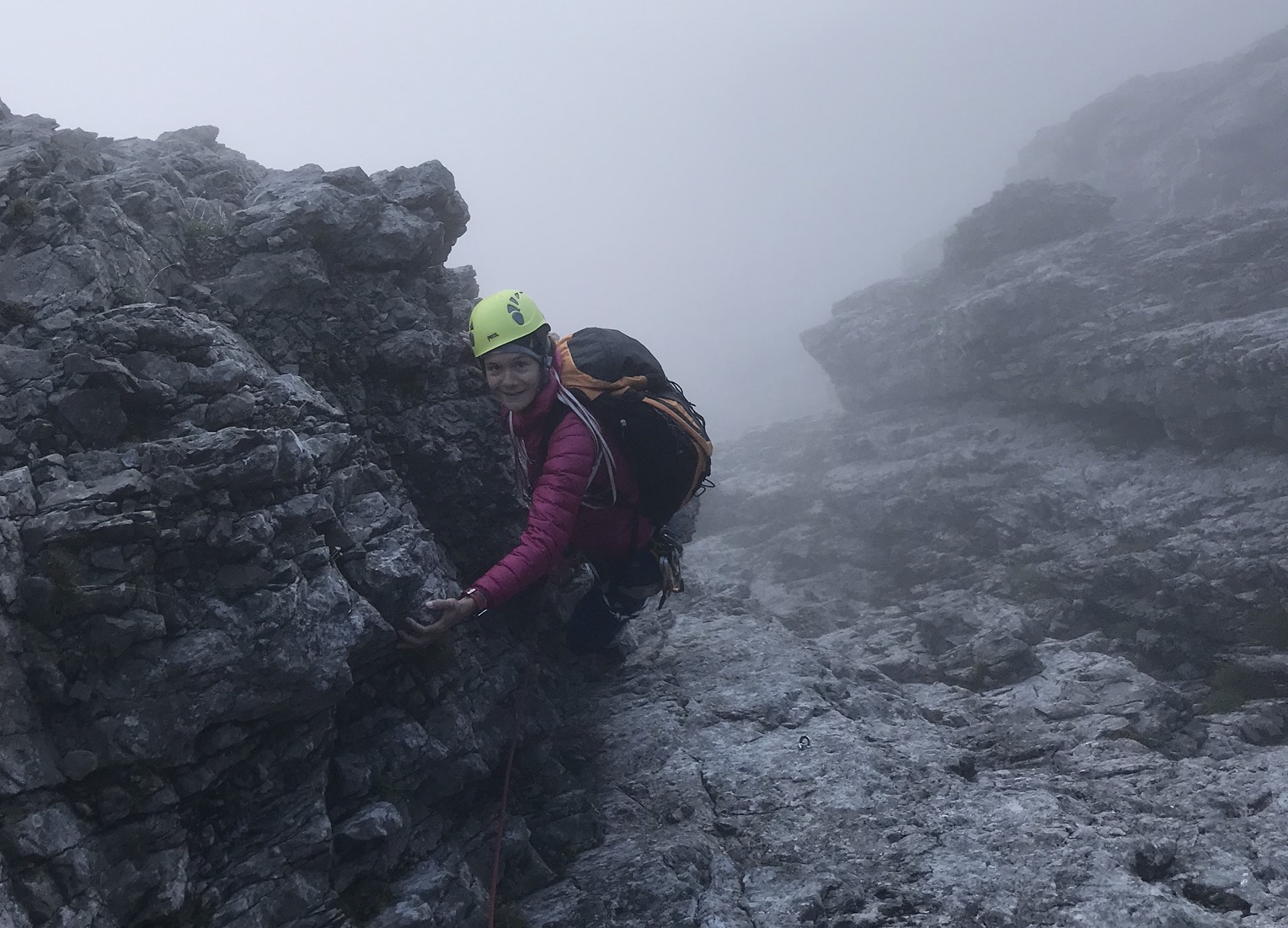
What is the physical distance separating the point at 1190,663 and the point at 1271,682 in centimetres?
203

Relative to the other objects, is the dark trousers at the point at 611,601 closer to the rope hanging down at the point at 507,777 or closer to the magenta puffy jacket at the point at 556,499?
the magenta puffy jacket at the point at 556,499

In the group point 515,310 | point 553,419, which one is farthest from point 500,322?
point 553,419

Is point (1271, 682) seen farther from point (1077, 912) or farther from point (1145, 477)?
point (1145, 477)

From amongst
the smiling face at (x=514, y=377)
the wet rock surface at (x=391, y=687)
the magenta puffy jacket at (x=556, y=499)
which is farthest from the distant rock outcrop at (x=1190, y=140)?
the smiling face at (x=514, y=377)

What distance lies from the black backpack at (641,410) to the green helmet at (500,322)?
606 mm

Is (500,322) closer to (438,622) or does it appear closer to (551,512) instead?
(551,512)

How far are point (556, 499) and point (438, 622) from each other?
1810mm

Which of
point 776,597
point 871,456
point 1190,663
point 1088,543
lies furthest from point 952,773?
point 871,456

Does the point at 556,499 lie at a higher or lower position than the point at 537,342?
lower

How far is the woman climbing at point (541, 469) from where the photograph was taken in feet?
24.7

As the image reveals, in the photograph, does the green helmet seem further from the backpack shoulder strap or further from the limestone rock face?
the limestone rock face

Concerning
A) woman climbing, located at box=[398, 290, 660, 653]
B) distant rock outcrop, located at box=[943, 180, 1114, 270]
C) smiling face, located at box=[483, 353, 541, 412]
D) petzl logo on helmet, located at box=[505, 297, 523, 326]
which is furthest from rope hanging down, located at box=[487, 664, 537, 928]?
distant rock outcrop, located at box=[943, 180, 1114, 270]

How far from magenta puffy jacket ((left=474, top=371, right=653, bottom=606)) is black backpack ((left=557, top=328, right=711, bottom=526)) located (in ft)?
0.71

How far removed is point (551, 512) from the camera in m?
7.80
